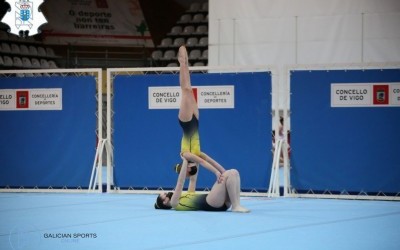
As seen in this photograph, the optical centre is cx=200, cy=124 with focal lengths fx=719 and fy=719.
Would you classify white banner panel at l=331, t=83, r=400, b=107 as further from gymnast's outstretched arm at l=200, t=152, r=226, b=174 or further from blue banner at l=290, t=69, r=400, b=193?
gymnast's outstretched arm at l=200, t=152, r=226, b=174

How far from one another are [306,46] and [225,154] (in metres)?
7.32

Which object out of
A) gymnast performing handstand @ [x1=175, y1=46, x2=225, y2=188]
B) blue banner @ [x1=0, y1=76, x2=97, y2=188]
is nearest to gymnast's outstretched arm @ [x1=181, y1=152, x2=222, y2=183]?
gymnast performing handstand @ [x1=175, y1=46, x2=225, y2=188]

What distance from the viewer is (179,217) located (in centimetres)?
860

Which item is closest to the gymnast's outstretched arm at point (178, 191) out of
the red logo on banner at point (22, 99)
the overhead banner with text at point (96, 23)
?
the red logo on banner at point (22, 99)

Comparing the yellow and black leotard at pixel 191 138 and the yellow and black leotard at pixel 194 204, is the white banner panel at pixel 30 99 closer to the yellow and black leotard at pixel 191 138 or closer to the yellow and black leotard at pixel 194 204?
the yellow and black leotard at pixel 191 138

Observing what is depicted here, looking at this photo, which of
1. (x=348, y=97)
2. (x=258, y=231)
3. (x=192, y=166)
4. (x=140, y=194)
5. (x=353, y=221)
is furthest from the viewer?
(x=140, y=194)

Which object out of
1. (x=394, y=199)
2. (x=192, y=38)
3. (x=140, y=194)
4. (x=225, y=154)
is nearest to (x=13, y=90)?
(x=140, y=194)

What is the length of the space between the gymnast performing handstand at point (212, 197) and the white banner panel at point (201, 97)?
8.51 feet

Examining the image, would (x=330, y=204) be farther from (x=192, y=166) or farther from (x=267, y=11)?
(x=267, y=11)

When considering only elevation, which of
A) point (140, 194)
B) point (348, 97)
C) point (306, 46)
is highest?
point (306, 46)

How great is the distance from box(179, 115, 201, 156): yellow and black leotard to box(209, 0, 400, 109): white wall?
8.35 metres

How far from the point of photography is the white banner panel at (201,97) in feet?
39.0

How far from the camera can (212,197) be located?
915 cm

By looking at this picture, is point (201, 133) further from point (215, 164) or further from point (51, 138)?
point (51, 138)
